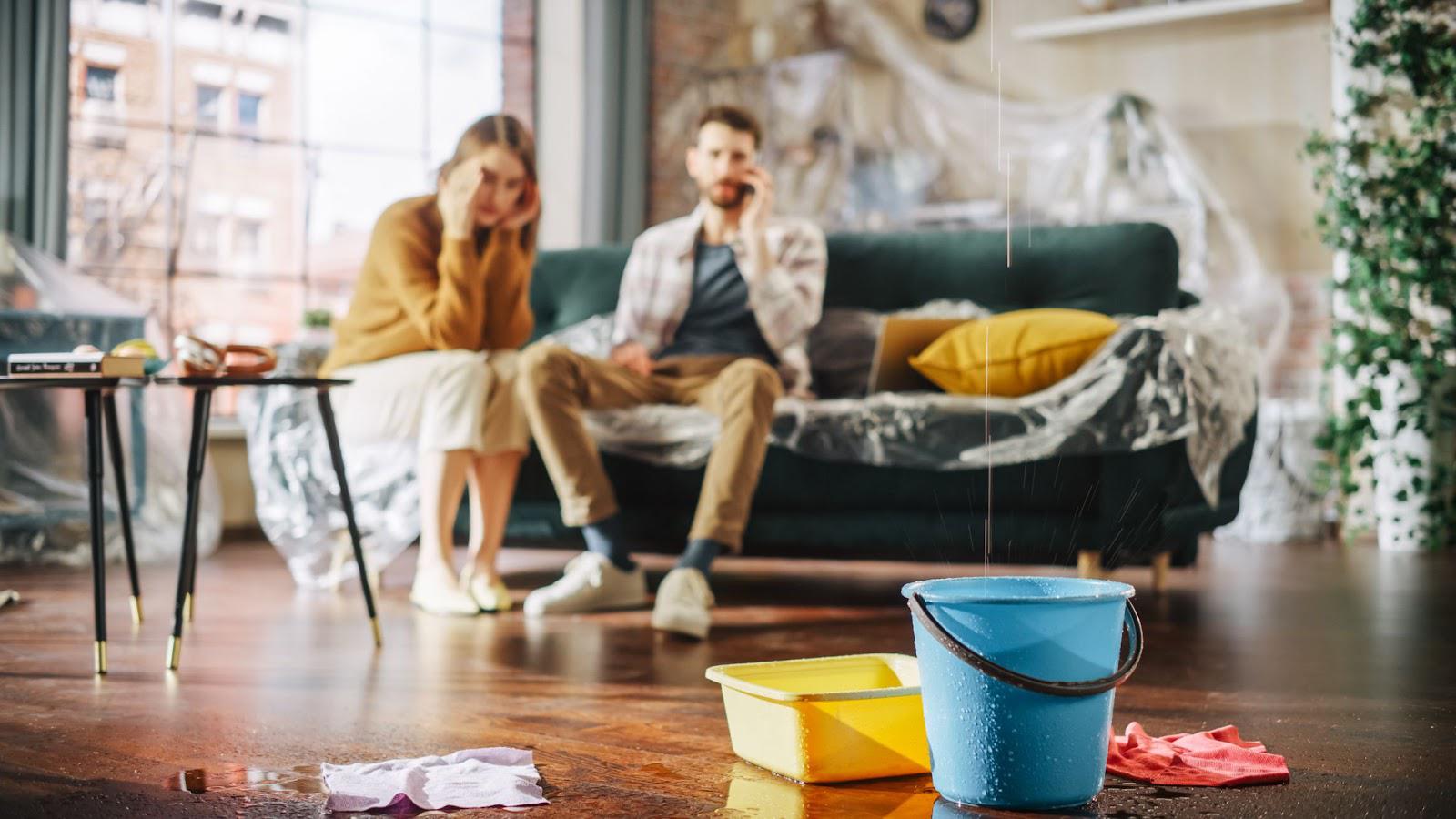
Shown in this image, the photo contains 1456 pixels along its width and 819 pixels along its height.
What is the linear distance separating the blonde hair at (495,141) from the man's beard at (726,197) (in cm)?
47

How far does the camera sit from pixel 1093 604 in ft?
4.17

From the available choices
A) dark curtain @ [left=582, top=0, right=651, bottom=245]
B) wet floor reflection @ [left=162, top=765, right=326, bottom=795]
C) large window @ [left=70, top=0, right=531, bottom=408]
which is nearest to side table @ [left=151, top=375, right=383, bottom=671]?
wet floor reflection @ [left=162, top=765, right=326, bottom=795]

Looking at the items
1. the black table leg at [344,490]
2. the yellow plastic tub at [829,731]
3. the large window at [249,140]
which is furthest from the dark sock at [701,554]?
the large window at [249,140]

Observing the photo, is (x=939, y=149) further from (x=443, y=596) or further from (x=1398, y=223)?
(x=443, y=596)

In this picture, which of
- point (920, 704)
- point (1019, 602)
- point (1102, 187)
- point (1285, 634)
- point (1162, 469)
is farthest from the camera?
point (1102, 187)

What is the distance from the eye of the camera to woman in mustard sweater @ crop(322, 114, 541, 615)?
2859mm

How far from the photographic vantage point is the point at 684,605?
2.50m

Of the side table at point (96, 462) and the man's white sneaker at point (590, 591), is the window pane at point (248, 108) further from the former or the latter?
A: the side table at point (96, 462)

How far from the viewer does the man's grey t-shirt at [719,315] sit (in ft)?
10.6

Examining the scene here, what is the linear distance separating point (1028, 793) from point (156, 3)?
4043 millimetres

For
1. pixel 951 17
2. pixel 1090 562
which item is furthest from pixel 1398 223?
pixel 951 17

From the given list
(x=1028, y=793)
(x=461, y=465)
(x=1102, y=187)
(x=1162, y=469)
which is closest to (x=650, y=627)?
(x=461, y=465)

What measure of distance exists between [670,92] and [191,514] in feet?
12.4

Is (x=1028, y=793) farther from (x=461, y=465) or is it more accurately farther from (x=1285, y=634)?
(x=461, y=465)
